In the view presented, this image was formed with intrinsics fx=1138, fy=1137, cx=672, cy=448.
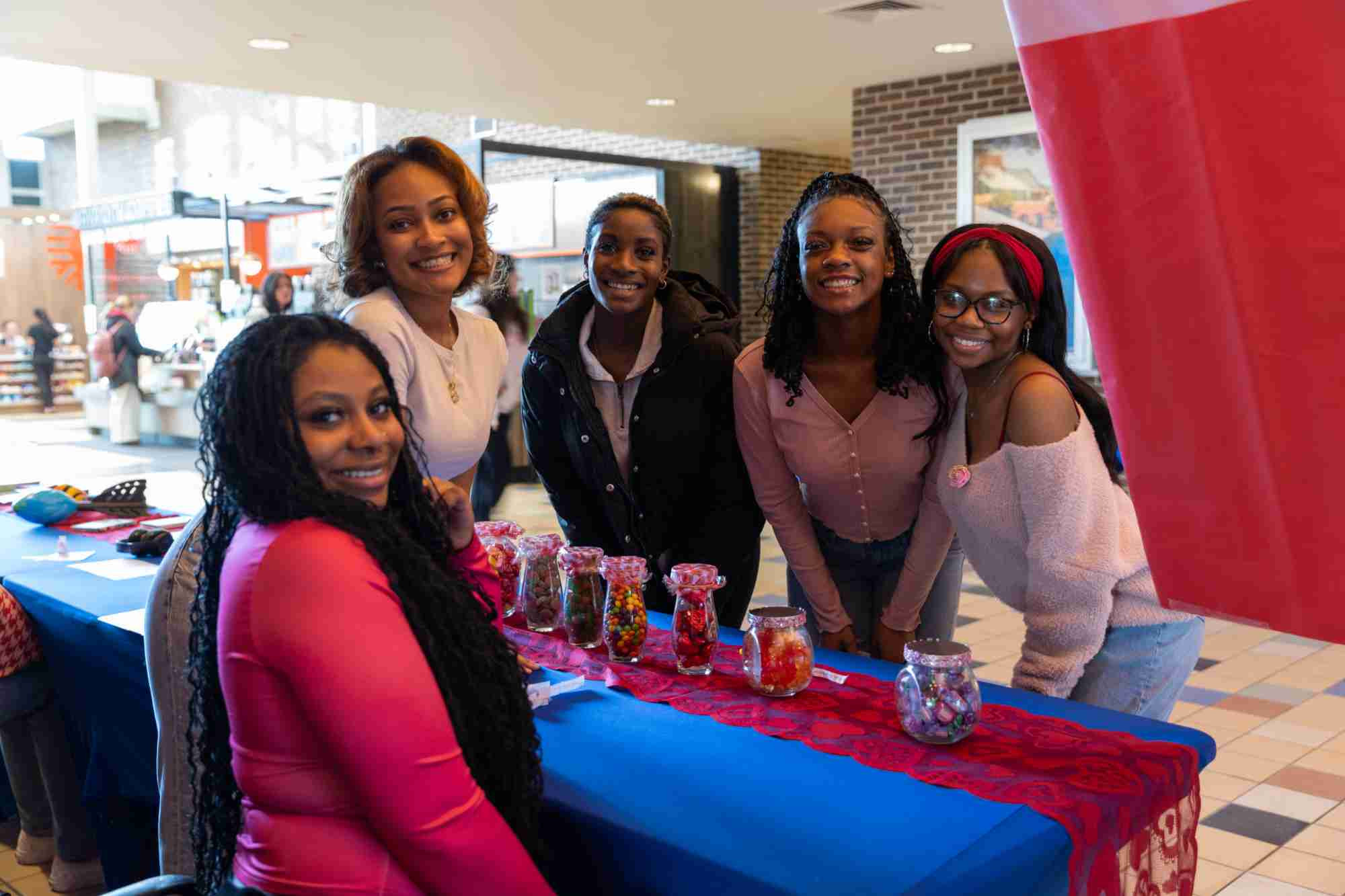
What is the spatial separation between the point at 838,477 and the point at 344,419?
1.22 meters

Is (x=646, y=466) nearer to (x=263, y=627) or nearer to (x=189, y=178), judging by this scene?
(x=263, y=627)

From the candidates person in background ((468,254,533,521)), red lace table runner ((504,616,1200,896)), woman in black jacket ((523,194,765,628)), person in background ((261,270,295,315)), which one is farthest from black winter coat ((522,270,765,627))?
person in background ((261,270,295,315))

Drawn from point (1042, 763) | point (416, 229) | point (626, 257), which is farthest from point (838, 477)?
point (416, 229)

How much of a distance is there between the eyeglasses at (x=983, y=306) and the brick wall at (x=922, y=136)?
6691mm

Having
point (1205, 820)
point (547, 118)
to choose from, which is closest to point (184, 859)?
point (1205, 820)

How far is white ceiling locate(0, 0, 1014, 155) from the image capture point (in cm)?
653

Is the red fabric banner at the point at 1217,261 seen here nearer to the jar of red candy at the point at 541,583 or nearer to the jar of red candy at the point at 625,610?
the jar of red candy at the point at 625,610

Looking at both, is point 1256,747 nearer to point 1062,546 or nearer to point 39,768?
point 1062,546

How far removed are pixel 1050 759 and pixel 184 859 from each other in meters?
1.55

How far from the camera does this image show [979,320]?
78.8 inches

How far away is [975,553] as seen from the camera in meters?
2.10

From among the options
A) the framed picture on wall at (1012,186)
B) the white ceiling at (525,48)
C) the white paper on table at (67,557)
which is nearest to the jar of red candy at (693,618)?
the white paper on table at (67,557)

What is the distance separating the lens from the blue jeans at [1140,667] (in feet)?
6.41

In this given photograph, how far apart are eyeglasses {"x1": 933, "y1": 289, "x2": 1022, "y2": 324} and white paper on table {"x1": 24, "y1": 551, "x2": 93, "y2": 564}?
8.27 feet
